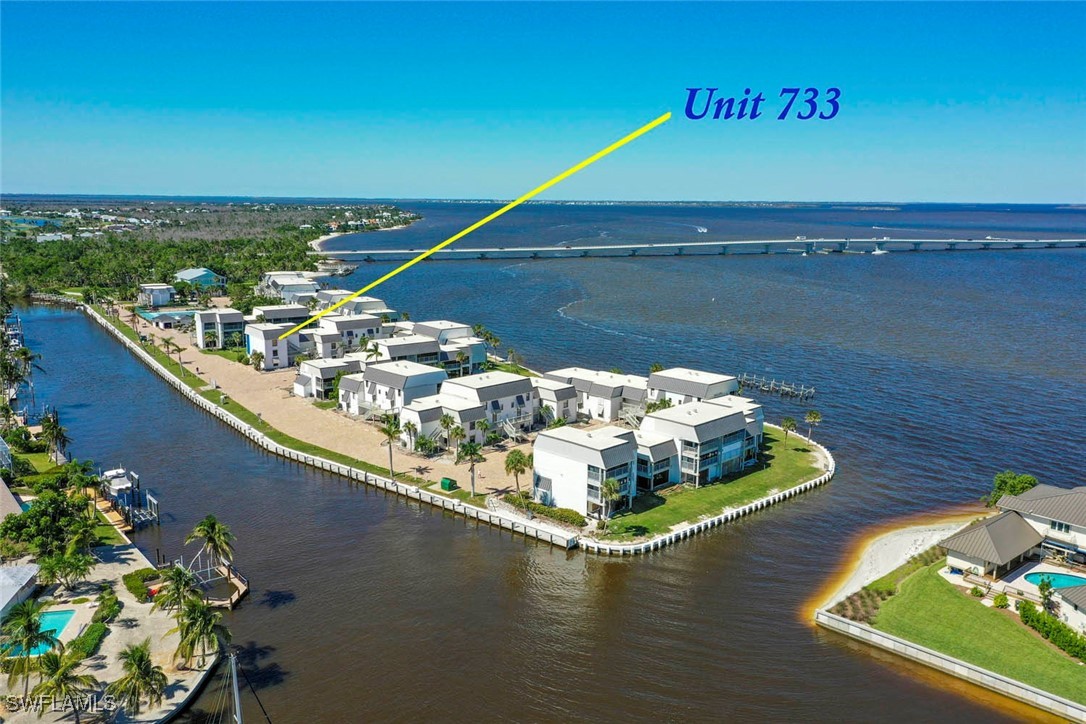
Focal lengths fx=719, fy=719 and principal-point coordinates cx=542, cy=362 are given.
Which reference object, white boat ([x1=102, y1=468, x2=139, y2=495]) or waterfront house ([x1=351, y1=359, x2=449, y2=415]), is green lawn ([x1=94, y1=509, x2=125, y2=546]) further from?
waterfront house ([x1=351, y1=359, x2=449, y2=415])

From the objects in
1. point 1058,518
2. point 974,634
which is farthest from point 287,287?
point 974,634

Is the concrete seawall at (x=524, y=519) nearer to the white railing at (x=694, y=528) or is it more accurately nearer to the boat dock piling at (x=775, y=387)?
the white railing at (x=694, y=528)

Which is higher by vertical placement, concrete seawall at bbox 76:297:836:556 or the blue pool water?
the blue pool water

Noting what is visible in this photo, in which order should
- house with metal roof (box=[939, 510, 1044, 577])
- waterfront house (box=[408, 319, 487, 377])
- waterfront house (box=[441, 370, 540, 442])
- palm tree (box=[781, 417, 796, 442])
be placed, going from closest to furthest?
1. house with metal roof (box=[939, 510, 1044, 577])
2. waterfront house (box=[441, 370, 540, 442])
3. palm tree (box=[781, 417, 796, 442])
4. waterfront house (box=[408, 319, 487, 377])

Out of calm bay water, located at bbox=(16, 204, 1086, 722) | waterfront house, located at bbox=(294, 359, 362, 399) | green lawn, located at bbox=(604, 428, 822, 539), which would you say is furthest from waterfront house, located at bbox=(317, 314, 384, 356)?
green lawn, located at bbox=(604, 428, 822, 539)

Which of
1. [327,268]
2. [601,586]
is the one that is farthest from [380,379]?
[327,268]

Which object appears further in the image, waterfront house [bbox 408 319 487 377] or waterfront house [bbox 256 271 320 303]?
waterfront house [bbox 256 271 320 303]
